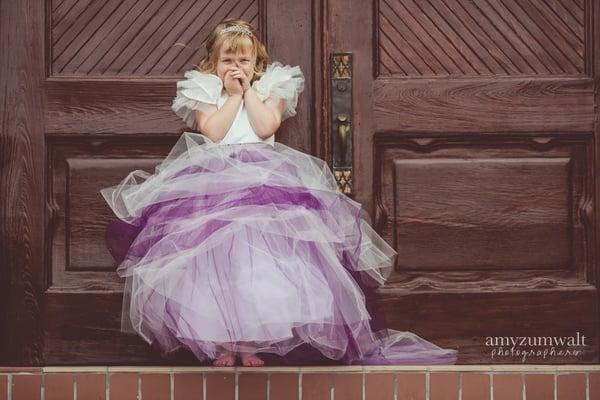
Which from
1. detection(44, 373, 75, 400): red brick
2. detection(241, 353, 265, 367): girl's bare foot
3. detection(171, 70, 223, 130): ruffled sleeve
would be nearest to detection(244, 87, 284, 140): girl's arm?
detection(171, 70, 223, 130): ruffled sleeve

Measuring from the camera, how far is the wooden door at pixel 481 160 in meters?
3.97

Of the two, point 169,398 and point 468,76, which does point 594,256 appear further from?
point 169,398

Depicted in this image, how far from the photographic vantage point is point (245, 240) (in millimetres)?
3406

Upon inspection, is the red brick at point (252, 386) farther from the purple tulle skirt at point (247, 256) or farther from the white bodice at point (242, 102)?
the white bodice at point (242, 102)

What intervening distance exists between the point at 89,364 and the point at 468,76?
78.9 inches

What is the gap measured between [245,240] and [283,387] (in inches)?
23.2

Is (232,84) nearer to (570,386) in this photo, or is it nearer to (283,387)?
(283,387)

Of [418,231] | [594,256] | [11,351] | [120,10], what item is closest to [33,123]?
[120,10]

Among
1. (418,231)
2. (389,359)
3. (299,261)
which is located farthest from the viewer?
(418,231)

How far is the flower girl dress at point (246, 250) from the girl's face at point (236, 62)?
0.06 metres

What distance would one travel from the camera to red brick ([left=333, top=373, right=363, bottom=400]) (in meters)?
3.57

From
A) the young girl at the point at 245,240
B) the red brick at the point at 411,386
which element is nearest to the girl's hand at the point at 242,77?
the young girl at the point at 245,240

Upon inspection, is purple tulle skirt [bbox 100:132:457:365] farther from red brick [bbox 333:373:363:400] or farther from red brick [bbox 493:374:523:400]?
red brick [bbox 493:374:523:400]

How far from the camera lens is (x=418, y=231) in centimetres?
400
